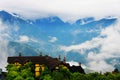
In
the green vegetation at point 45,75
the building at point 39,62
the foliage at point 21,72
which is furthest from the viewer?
the building at point 39,62

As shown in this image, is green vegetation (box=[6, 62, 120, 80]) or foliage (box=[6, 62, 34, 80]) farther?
foliage (box=[6, 62, 34, 80])

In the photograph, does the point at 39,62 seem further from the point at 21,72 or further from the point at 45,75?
the point at 45,75

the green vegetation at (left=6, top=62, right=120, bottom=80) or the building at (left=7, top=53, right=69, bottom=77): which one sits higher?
the building at (left=7, top=53, right=69, bottom=77)

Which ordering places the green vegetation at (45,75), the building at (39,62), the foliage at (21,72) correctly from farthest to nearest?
the building at (39,62), the foliage at (21,72), the green vegetation at (45,75)

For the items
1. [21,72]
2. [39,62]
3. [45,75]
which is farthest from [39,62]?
[45,75]

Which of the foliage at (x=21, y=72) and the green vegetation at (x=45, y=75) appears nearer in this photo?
the green vegetation at (x=45, y=75)

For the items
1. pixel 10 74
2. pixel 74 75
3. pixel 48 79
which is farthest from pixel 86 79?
pixel 10 74

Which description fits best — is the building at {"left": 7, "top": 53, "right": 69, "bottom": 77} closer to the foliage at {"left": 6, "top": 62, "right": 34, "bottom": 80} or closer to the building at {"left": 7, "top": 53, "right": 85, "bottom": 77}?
the building at {"left": 7, "top": 53, "right": 85, "bottom": 77}

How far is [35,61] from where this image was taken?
5945 inches

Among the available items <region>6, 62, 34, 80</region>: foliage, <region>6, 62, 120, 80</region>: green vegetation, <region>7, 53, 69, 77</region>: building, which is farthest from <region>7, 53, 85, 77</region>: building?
<region>6, 62, 34, 80</region>: foliage

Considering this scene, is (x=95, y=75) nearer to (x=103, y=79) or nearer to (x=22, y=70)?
(x=103, y=79)

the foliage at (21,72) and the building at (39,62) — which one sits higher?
the building at (39,62)

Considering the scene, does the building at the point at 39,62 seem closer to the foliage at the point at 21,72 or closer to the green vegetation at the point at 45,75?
the green vegetation at the point at 45,75

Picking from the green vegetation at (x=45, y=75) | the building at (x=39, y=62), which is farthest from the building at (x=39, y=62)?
the green vegetation at (x=45, y=75)
